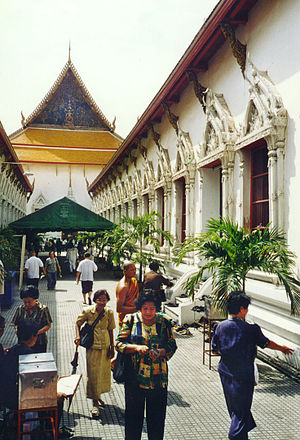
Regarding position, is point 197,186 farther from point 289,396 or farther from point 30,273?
point 289,396

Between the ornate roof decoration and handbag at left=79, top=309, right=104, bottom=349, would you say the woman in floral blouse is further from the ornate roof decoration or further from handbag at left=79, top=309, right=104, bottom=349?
the ornate roof decoration

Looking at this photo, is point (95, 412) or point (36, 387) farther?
point (95, 412)

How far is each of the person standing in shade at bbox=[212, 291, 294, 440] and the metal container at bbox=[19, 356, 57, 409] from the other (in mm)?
1510

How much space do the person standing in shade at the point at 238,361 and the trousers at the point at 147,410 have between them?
1.99 feet

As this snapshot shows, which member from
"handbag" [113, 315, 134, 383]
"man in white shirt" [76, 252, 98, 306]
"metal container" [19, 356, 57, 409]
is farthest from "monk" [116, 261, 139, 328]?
"man in white shirt" [76, 252, 98, 306]

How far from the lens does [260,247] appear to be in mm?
5938

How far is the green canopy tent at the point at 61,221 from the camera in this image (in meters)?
17.5

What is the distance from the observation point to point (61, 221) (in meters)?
17.8

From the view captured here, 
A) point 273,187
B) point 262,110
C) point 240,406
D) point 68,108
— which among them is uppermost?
point 68,108

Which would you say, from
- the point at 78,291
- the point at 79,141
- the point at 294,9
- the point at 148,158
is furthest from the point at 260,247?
the point at 79,141

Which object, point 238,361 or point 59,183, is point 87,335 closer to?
point 238,361

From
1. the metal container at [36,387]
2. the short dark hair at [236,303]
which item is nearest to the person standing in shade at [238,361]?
the short dark hair at [236,303]

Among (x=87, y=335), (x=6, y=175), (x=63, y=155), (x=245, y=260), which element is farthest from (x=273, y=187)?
(x=63, y=155)

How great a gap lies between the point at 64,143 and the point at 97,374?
Result: 40323mm
